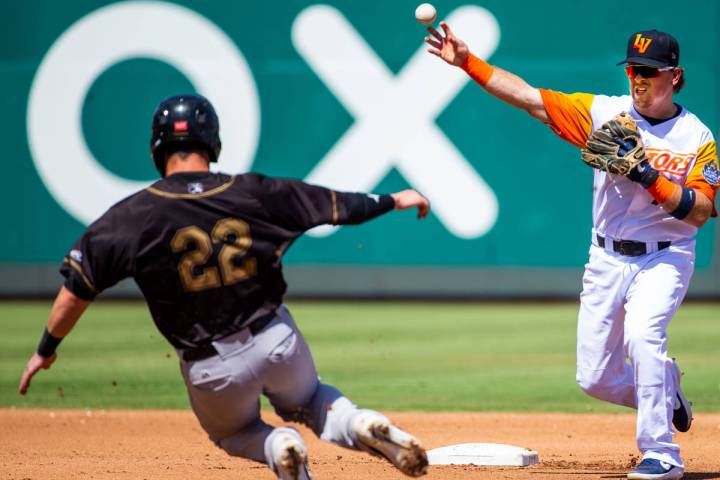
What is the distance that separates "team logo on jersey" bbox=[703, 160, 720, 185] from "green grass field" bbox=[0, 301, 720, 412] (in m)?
3.15

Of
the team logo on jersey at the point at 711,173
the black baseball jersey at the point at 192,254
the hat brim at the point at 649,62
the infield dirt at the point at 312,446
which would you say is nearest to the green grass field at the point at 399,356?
the infield dirt at the point at 312,446

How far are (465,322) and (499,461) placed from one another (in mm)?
6931

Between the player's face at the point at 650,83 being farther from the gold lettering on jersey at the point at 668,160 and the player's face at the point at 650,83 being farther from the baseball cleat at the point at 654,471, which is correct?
the baseball cleat at the point at 654,471

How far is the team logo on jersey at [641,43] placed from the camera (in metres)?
5.29

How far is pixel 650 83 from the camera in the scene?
5.30 metres

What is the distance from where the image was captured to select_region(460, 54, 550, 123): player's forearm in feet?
18.3

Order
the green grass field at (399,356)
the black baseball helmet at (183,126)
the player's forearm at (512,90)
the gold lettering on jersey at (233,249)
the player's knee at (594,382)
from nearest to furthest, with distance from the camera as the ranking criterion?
1. the gold lettering on jersey at (233,249)
2. the black baseball helmet at (183,126)
3. the player's knee at (594,382)
4. the player's forearm at (512,90)
5. the green grass field at (399,356)

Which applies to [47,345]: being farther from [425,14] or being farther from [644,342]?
[425,14]

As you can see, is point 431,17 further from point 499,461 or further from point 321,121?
point 321,121

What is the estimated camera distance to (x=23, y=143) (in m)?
14.0

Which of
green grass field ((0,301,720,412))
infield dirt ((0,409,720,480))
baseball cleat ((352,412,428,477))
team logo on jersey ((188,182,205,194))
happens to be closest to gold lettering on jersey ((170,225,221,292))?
team logo on jersey ((188,182,205,194))

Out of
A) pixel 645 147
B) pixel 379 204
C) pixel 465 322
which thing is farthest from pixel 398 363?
pixel 379 204

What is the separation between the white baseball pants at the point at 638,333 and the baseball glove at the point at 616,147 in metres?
0.43

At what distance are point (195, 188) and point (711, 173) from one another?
2454 mm
